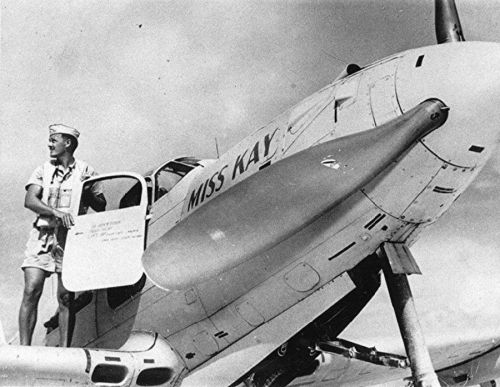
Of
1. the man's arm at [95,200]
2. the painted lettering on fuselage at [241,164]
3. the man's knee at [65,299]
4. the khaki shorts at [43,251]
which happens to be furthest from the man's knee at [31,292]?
the painted lettering on fuselage at [241,164]

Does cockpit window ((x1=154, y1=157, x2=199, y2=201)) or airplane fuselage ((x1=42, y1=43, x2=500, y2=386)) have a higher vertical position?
cockpit window ((x1=154, y1=157, x2=199, y2=201))

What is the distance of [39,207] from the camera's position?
233 inches

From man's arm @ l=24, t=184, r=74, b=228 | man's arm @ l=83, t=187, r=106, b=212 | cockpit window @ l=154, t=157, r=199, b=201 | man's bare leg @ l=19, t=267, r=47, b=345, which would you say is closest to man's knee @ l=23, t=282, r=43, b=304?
man's bare leg @ l=19, t=267, r=47, b=345

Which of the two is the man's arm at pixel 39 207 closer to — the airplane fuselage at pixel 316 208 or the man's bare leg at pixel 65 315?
the man's bare leg at pixel 65 315

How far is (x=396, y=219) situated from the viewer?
454 centimetres

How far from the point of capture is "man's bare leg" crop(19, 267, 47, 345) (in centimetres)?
599

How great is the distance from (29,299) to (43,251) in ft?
1.66

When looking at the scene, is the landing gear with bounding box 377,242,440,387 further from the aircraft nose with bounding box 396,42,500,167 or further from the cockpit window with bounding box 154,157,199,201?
the cockpit window with bounding box 154,157,199,201

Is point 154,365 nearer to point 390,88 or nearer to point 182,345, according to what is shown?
point 182,345

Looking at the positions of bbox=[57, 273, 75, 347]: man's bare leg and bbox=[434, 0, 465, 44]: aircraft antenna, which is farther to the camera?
bbox=[57, 273, 75, 347]: man's bare leg

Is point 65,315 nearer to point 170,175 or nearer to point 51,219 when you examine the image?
point 51,219

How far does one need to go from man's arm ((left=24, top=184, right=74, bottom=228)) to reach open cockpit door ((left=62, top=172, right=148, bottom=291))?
8 centimetres

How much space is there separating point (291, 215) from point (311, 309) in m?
1.13

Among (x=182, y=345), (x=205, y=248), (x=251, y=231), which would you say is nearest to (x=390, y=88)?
(x=251, y=231)
